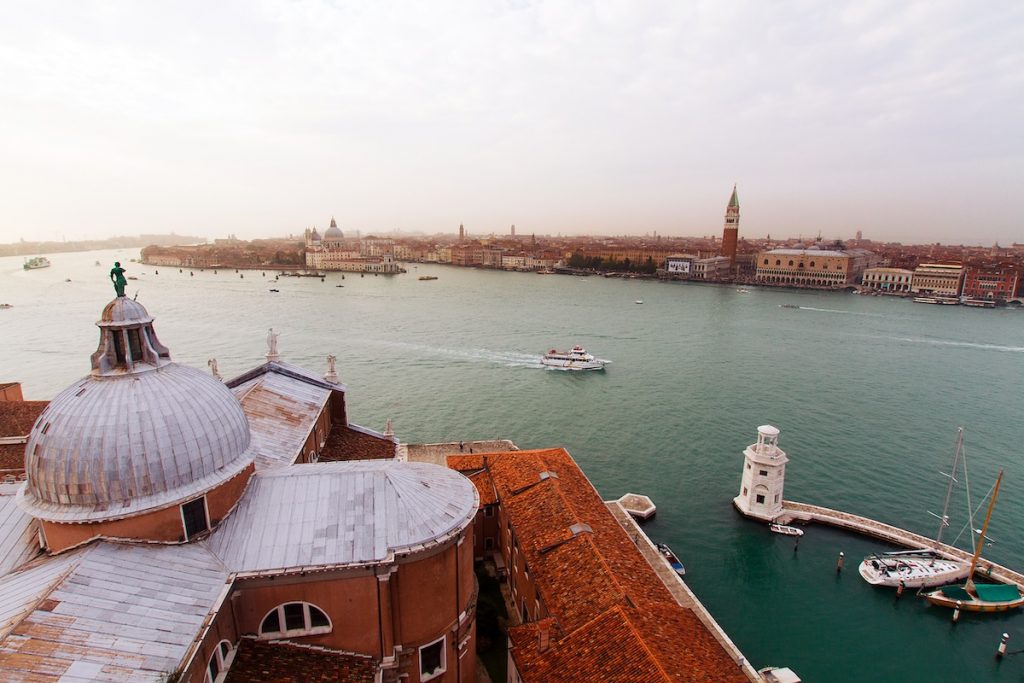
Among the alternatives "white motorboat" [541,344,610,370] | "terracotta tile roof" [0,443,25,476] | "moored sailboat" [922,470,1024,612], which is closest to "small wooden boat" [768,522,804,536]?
"moored sailboat" [922,470,1024,612]

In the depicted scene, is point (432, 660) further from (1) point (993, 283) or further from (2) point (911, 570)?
(1) point (993, 283)

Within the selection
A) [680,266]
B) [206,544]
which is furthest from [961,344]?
[680,266]

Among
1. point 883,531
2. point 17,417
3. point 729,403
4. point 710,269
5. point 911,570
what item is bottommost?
point 911,570

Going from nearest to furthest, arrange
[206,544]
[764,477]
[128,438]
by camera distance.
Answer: [128,438] < [206,544] < [764,477]

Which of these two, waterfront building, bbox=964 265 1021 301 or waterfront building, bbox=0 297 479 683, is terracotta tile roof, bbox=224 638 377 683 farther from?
waterfront building, bbox=964 265 1021 301

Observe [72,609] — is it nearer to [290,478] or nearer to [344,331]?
[290,478]

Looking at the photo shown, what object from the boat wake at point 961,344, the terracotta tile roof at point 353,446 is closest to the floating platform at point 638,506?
the terracotta tile roof at point 353,446
